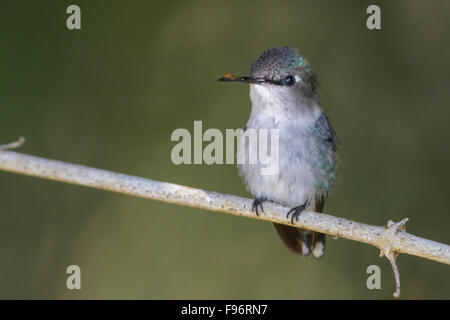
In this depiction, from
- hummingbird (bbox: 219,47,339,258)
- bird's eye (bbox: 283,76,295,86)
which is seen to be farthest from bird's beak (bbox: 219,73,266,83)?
bird's eye (bbox: 283,76,295,86)

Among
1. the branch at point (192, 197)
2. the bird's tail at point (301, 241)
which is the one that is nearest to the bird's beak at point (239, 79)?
the branch at point (192, 197)

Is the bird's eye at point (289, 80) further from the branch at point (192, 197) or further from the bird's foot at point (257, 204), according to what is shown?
the branch at point (192, 197)

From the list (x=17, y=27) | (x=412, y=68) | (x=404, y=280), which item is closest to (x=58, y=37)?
(x=17, y=27)

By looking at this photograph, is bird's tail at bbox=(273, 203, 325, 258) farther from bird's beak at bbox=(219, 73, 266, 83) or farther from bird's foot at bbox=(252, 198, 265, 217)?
bird's beak at bbox=(219, 73, 266, 83)

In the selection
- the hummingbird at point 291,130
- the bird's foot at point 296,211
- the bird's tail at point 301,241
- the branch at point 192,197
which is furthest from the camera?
the bird's tail at point 301,241

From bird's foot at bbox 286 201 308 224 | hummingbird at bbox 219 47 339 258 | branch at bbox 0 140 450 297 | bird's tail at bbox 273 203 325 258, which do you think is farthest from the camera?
bird's tail at bbox 273 203 325 258

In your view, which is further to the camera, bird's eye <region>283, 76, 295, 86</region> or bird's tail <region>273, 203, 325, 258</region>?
bird's tail <region>273, 203, 325, 258</region>

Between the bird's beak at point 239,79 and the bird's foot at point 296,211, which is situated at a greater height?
the bird's beak at point 239,79
